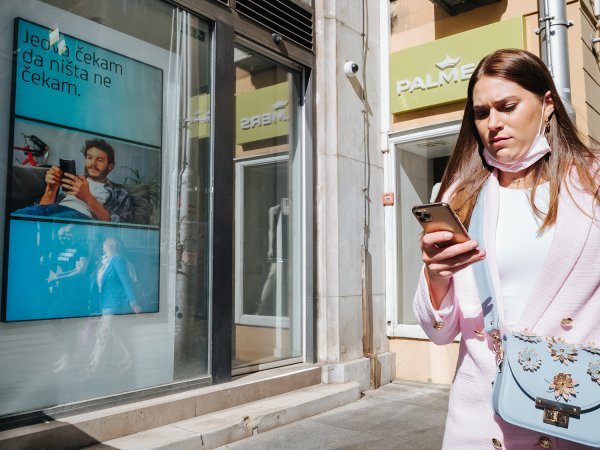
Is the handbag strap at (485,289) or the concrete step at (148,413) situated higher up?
the handbag strap at (485,289)

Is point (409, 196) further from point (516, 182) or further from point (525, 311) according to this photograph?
point (525, 311)

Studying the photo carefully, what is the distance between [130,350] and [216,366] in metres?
0.92

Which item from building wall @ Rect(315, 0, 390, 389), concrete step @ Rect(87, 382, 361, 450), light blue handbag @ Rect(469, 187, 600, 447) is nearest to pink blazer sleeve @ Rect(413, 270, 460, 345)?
light blue handbag @ Rect(469, 187, 600, 447)

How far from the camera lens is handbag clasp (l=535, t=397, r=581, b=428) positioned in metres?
1.29

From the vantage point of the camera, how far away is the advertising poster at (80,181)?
14.1 ft

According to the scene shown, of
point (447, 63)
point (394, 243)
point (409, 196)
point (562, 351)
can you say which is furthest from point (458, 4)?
point (562, 351)

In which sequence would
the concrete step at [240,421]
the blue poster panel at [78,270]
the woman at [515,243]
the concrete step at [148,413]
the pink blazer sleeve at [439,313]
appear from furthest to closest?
the concrete step at [240,421]
the blue poster panel at [78,270]
the concrete step at [148,413]
the pink blazer sleeve at [439,313]
the woman at [515,243]

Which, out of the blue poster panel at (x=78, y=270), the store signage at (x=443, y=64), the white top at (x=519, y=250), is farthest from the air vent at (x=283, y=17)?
the white top at (x=519, y=250)

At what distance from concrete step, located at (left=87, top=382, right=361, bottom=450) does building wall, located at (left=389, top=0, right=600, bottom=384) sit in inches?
52.4

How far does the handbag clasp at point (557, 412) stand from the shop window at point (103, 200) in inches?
154

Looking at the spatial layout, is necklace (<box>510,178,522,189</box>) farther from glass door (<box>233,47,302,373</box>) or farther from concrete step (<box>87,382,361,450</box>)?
glass door (<box>233,47,302,373</box>)

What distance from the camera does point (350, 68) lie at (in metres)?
7.17

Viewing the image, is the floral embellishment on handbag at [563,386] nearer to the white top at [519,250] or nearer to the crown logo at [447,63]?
the white top at [519,250]

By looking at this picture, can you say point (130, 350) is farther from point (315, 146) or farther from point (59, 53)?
point (315, 146)
